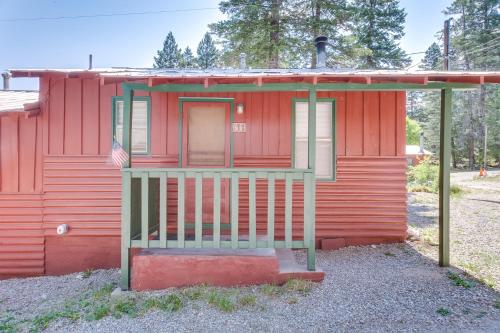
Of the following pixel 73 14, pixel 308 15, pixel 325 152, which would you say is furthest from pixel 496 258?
pixel 73 14

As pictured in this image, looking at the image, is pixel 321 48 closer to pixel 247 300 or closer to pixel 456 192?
pixel 247 300

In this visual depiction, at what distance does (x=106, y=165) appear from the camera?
5246 millimetres

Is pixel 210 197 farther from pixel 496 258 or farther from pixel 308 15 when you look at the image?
pixel 308 15

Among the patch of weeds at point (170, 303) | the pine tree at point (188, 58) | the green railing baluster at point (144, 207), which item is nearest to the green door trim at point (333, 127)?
the green railing baluster at point (144, 207)

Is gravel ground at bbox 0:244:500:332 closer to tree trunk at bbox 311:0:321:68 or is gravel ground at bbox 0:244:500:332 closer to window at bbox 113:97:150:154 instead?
window at bbox 113:97:150:154

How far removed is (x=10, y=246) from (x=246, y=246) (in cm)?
417

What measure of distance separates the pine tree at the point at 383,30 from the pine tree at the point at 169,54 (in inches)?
769

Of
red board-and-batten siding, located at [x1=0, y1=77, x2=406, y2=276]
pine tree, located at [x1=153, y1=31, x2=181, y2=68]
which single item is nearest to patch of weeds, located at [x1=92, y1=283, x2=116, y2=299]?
red board-and-batten siding, located at [x1=0, y1=77, x2=406, y2=276]

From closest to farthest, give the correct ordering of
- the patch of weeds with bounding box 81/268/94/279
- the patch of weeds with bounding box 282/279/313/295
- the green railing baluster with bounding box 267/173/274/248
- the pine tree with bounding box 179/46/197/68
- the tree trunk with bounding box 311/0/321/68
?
the patch of weeds with bounding box 282/279/313/295, the green railing baluster with bounding box 267/173/274/248, the patch of weeds with bounding box 81/268/94/279, the tree trunk with bounding box 311/0/321/68, the pine tree with bounding box 179/46/197/68

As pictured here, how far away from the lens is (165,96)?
5.30 metres

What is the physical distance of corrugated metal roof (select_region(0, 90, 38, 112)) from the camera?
16.2ft

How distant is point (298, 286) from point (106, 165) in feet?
12.0

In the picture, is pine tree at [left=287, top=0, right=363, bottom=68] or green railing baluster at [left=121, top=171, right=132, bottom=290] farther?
pine tree at [left=287, top=0, right=363, bottom=68]

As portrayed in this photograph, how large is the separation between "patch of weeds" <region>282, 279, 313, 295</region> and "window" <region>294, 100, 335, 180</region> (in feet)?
7.25
